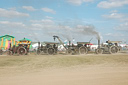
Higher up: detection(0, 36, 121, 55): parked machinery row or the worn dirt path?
detection(0, 36, 121, 55): parked machinery row

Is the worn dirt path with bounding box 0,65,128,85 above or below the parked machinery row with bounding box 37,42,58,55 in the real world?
below

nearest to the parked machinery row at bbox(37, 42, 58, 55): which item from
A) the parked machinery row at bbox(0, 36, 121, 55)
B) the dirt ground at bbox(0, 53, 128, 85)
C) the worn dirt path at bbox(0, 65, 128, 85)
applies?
the parked machinery row at bbox(0, 36, 121, 55)

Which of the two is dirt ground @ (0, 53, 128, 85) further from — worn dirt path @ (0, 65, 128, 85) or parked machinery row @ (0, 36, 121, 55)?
parked machinery row @ (0, 36, 121, 55)

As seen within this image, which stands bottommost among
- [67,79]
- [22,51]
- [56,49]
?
[67,79]

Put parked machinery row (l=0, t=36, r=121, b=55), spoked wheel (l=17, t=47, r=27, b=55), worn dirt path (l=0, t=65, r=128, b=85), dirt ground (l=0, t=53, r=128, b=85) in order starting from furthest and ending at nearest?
parked machinery row (l=0, t=36, r=121, b=55) < spoked wheel (l=17, t=47, r=27, b=55) < dirt ground (l=0, t=53, r=128, b=85) < worn dirt path (l=0, t=65, r=128, b=85)

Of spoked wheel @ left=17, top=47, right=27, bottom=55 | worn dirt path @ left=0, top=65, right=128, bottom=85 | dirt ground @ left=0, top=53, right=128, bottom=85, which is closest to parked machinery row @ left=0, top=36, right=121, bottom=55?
spoked wheel @ left=17, top=47, right=27, bottom=55

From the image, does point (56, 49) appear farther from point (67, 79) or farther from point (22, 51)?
point (67, 79)

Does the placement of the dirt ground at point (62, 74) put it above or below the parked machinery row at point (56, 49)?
below

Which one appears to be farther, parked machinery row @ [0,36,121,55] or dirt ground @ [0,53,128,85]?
parked machinery row @ [0,36,121,55]

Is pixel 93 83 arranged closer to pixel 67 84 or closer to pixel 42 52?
pixel 67 84

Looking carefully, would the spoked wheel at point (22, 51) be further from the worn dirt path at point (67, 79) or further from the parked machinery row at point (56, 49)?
the worn dirt path at point (67, 79)

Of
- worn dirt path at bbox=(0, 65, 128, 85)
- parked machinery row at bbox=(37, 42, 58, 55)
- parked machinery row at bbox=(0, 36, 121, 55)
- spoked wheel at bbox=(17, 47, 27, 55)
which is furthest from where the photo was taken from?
parked machinery row at bbox=(37, 42, 58, 55)

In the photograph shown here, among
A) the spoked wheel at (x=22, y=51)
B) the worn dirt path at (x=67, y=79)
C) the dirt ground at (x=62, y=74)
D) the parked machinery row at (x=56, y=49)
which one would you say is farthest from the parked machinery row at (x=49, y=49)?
the worn dirt path at (x=67, y=79)

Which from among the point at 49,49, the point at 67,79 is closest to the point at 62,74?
the point at 67,79
